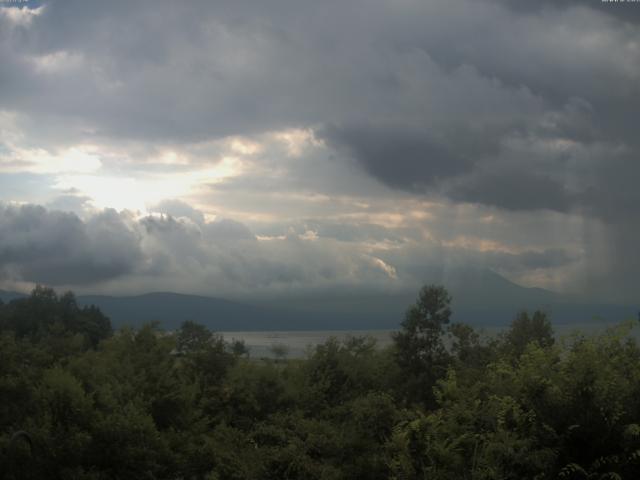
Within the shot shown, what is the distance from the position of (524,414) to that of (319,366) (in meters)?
25.6

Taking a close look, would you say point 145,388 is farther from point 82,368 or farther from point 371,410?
point 371,410

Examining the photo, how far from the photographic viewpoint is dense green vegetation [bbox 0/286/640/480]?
1195 cm

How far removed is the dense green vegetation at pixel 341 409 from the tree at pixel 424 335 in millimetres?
73

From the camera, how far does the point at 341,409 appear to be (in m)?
32.2

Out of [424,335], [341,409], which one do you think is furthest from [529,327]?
[341,409]

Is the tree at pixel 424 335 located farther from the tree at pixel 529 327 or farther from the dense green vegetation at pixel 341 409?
the tree at pixel 529 327

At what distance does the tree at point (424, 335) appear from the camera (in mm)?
39719

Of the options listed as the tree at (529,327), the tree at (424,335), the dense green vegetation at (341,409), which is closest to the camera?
the dense green vegetation at (341,409)

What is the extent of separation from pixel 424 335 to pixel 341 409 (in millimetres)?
9993

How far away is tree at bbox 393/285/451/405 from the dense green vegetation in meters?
0.07

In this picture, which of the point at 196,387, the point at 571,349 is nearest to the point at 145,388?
the point at 196,387

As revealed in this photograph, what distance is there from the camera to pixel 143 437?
84.2 ft

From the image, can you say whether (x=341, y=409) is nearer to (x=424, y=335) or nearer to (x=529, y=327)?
(x=424, y=335)

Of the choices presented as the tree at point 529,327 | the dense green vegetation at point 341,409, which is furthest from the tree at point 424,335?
the tree at point 529,327
